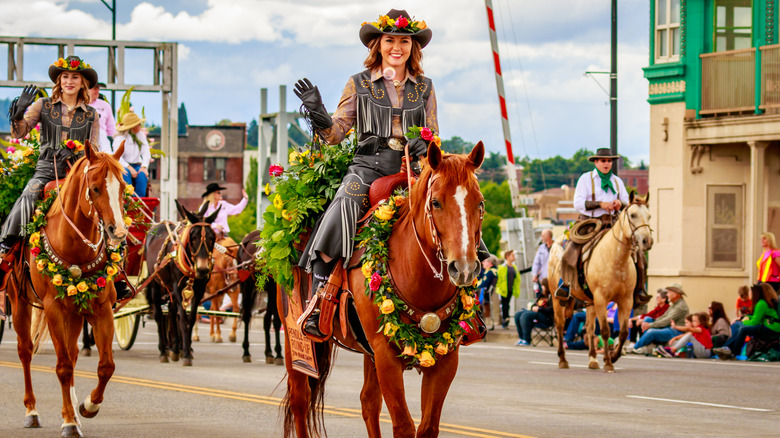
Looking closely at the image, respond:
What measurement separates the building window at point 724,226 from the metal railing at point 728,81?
2067 millimetres

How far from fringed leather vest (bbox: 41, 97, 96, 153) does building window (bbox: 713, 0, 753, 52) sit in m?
20.9

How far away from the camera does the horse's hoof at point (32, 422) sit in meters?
11.2

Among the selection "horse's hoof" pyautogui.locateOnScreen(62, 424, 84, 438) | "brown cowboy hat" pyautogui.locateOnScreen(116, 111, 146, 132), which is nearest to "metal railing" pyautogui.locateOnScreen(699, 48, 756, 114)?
"brown cowboy hat" pyautogui.locateOnScreen(116, 111, 146, 132)

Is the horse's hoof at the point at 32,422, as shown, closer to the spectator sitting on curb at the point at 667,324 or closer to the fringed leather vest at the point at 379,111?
the fringed leather vest at the point at 379,111

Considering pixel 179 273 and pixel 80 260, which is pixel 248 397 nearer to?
pixel 80 260

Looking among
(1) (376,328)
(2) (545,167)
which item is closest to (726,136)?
(1) (376,328)

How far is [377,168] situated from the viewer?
28.9ft

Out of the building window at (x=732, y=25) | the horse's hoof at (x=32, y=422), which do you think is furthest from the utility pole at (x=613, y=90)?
the horse's hoof at (x=32, y=422)

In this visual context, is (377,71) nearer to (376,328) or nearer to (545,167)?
(376,328)

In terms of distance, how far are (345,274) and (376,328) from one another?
693mm

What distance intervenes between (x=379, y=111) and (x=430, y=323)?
1866 millimetres

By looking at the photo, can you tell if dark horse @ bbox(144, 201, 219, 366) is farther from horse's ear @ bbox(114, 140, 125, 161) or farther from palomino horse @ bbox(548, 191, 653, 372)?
horse's ear @ bbox(114, 140, 125, 161)

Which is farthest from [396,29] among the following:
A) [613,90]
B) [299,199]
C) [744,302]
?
[613,90]

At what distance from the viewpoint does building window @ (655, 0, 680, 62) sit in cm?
3017
